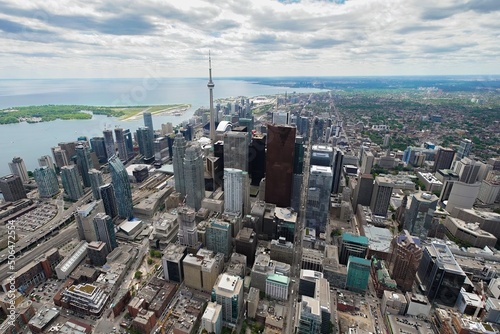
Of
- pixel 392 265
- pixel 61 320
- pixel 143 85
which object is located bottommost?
pixel 61 320

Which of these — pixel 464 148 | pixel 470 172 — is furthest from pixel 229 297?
pixel 464 148

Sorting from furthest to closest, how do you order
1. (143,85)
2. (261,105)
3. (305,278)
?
1. (261,105)
2. (143,85)
3. (305,278)

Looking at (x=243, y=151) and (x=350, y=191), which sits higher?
(x=243, y=151)

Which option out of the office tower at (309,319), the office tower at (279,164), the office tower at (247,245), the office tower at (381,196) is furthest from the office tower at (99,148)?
the office tower at (381,196)

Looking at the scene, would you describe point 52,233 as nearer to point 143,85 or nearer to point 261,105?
point 143,85

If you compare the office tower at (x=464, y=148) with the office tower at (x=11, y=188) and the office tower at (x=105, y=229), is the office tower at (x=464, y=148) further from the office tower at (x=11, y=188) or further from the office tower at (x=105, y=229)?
the office tower at (x=11, y=188)

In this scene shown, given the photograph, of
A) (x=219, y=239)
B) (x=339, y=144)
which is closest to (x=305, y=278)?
(x=219, y=239)

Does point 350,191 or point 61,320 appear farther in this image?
point 350,191
